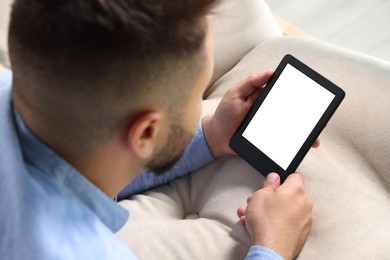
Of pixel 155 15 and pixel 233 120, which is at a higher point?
pixel 155 15

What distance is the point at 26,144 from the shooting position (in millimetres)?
580

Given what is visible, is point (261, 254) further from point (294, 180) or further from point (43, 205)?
point (43, 205)

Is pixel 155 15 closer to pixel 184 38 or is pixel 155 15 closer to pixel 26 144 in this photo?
pixel 184 38

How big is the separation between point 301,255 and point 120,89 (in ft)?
1.34

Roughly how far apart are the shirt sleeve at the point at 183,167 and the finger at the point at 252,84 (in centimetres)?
10

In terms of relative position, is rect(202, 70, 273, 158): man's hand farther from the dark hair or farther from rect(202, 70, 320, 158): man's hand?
the dark hair

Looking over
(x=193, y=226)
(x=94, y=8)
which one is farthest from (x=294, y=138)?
(x=94, y=8)

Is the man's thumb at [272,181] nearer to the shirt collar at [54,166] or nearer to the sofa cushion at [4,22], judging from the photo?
the shirt collar at [54,166]

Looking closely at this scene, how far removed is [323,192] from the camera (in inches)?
31.9

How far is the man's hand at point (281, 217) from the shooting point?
0.73m

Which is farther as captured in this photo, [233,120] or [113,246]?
[233,120]

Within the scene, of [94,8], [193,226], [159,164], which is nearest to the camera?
[94,8]

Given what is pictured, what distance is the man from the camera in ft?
1.65

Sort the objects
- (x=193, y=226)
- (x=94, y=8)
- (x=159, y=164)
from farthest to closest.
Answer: (x=193, y=226)
(x=159, y=164)
(x=94, y=8)
